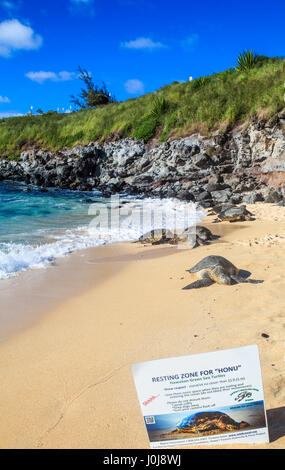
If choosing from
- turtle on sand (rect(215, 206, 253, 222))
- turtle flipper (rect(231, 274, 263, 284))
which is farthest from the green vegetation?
turtle flipper (rect(231, 274, 263, 284))

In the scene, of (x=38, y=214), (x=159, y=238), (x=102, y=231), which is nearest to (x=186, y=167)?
(x=38, y=214)

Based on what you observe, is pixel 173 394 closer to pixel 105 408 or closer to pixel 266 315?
pixel 105 408

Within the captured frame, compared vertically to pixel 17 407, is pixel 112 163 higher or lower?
higher

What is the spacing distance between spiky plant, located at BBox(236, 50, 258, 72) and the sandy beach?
66.2ft

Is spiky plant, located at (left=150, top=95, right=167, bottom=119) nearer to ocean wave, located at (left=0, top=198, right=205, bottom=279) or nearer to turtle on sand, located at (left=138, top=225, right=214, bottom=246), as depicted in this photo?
ocean wave, located at (left=0, top=198, right=205, bottom=279)

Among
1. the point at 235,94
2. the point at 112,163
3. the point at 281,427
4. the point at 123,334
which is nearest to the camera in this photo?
the point at 281,427

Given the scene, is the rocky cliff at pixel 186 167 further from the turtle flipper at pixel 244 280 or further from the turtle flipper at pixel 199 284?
the turtle flipper at pixel 199 284

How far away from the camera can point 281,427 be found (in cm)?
204

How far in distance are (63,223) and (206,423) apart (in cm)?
997

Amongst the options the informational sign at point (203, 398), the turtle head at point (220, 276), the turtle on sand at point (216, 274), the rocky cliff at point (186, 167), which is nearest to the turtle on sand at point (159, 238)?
the turtle on sand at point (216, 274)

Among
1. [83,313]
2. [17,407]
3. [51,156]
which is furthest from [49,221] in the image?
[51,156]

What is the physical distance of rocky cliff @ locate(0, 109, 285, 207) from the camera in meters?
15.4
